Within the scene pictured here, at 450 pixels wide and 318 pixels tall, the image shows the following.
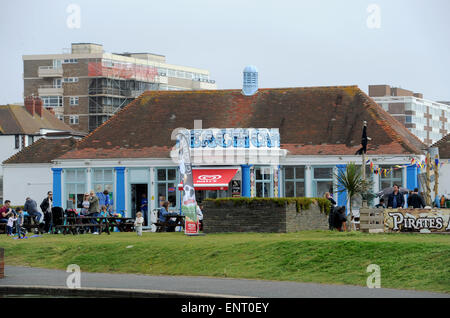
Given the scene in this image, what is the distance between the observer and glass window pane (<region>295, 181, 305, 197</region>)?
51.2m

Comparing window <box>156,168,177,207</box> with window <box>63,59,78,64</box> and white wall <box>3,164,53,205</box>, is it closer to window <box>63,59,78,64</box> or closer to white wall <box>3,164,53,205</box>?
white wall <box>3,164,53,205</box>

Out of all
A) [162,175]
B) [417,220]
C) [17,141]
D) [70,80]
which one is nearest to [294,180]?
[162,175]

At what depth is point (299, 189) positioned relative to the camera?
5144 centimetres

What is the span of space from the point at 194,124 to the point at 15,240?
22.4 m

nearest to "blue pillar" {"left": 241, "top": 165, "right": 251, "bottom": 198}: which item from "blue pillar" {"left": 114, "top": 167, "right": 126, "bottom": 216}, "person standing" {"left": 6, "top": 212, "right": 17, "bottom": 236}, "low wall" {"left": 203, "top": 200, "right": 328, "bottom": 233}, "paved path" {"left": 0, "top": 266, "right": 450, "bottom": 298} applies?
"blue pillar" {"left": 114, "top": 167, "right": 126, "bottom": 216}

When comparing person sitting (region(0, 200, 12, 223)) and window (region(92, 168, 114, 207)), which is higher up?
window (region(92, 168, 114, 207))

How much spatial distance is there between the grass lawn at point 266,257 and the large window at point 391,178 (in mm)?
19337

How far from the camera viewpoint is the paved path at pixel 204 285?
66.9 ft

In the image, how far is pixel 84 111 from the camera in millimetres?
128000

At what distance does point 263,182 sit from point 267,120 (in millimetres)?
5281

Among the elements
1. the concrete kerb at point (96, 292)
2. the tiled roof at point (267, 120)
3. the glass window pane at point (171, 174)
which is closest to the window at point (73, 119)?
the tiled roof at point (267, 120)

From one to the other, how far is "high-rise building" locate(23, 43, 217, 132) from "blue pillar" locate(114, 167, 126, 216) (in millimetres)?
74269
